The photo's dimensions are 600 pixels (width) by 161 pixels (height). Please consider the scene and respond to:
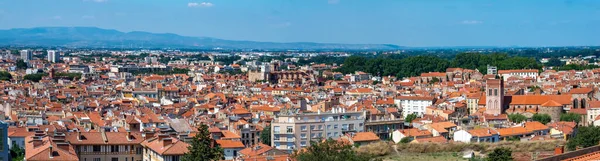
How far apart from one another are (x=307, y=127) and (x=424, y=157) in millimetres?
5890

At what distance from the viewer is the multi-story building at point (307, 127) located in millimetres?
37219

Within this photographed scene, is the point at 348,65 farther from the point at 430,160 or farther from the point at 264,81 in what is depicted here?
the point at 430,160

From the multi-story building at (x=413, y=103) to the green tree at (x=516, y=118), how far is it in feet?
22.5

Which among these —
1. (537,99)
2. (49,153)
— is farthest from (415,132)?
(49,153)

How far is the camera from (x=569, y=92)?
56875 mm

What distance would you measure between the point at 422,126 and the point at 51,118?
16858mm

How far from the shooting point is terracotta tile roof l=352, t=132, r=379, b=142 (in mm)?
36812

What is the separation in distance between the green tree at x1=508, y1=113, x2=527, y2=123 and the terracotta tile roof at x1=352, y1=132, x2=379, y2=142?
13.0 m

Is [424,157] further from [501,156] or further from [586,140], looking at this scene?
[501,156]

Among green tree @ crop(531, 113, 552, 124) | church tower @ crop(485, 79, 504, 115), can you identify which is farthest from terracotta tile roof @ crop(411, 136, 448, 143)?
church tower @ crop(485, 79, 504, 115)

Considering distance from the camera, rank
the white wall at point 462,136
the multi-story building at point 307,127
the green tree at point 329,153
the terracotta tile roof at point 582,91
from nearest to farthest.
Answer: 1. the green tree at point 329,153
2. the multi-story building at point 307,127
3. the white wall at point 462,136
4. the terracotta tile roof at point 582,91

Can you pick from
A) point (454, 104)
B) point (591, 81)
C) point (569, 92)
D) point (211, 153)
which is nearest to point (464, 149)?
point (211, 153)

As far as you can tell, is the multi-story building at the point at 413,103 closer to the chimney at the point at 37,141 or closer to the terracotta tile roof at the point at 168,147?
the terracotta tile roof at the point at 168,147

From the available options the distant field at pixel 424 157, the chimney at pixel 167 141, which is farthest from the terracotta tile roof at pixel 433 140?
the chimney at pixel 167 141
